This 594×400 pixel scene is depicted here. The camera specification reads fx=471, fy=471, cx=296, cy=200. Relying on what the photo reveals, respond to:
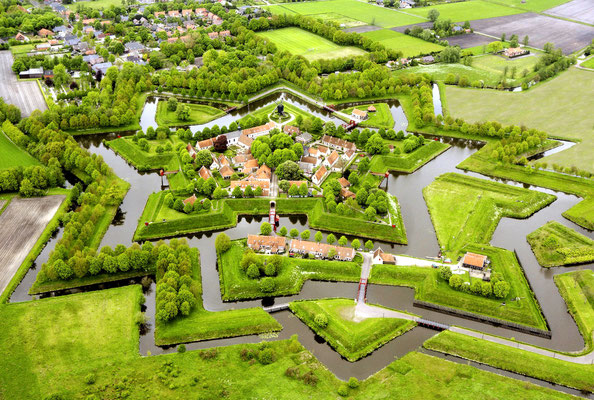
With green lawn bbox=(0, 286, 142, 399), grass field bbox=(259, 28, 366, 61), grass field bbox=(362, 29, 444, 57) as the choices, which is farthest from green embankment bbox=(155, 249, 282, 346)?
grass field bbox=(362, 29, 444, 57)

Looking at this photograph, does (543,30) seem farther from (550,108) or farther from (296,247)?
(296,247)

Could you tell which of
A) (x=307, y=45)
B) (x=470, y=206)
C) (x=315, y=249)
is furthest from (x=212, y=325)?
(x=307, y=45)

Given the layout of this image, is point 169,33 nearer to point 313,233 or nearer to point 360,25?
point 360,25

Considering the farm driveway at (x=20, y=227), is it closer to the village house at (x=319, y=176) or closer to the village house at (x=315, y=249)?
the village house at (x=315, y=249)

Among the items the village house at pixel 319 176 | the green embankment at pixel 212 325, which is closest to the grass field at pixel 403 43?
the village house at pixel 319 176

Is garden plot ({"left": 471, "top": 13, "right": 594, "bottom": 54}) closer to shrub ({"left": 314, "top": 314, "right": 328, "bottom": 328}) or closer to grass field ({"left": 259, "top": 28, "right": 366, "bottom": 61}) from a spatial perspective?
grass field ({"left": 259, "top": 28, "right": 366, "bottom": 61})

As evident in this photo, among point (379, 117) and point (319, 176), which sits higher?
point (379, 117)
